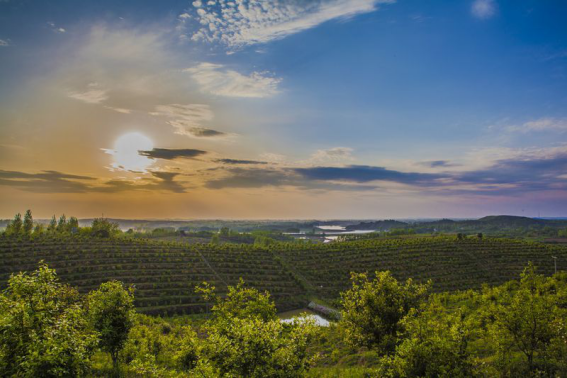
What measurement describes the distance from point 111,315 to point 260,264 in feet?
219

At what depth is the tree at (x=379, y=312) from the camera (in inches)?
770

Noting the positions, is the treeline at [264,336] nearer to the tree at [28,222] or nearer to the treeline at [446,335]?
the treeline at [446,335]

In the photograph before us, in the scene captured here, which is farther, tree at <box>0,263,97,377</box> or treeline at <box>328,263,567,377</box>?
treeline at <box>328,263,567,377</box>

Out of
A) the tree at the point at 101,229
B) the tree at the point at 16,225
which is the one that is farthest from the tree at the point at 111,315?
the tree at the point at 16,225

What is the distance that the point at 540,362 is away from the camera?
19266 mm

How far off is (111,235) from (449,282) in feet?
343

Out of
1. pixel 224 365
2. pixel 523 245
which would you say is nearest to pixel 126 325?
pixel 224 365

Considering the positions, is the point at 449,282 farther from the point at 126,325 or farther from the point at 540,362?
the point at 126,325

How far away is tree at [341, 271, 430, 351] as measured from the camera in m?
19.5

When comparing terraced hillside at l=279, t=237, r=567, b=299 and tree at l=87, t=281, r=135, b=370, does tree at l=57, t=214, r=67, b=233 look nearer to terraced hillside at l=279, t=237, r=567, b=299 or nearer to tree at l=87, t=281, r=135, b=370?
terraced hillside at l=279, t=237, r=567, b=299

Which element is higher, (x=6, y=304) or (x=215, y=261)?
(x=6, y=304)

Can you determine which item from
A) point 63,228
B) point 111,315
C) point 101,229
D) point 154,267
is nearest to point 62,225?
point 63,228

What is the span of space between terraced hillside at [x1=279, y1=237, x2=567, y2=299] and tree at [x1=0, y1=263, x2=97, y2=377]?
64345 mm

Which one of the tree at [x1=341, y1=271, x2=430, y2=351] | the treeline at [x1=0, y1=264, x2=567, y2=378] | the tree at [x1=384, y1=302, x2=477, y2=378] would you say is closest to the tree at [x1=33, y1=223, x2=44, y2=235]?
the treeline at [x1=0, y1=264, x2=567, y2=378]
